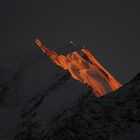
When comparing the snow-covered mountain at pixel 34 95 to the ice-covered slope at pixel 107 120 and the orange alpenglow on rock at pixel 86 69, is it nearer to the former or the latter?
the ice-covered slope at pixel 107 120

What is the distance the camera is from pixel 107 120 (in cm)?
3136

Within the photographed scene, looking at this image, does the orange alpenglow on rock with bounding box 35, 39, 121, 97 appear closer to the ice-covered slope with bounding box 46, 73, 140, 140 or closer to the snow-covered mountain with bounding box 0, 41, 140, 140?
the snow-covered mountain with bounding box 0, 41, 140, 140

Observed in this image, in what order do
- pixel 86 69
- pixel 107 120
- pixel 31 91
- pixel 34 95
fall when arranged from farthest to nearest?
pixel 86 69
pixel 31 91
pixel 34 95
pixel 107 120

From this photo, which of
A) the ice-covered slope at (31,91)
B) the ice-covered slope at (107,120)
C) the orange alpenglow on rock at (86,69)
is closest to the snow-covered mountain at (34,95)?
the ice-covered slope at (31,91)

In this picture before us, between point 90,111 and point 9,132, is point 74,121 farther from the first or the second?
point 9,132

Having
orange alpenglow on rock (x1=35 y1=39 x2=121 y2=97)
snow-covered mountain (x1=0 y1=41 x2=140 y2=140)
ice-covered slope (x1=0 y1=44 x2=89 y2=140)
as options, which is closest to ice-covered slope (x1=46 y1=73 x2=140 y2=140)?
snow-covered mountain (x1=0 y1=41 x2=140 y2=140)

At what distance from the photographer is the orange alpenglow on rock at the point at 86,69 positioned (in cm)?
11850

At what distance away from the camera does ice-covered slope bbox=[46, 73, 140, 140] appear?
3017 cm

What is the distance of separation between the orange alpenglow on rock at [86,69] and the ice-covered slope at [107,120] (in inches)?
3246

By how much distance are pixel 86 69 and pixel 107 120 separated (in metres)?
92.4

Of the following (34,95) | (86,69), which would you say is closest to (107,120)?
(34,95)

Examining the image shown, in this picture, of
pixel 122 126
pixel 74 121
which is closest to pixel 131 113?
pixel 122 126

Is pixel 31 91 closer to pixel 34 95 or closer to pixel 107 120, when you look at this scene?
pixel 34 95

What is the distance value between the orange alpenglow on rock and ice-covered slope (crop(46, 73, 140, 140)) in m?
82.4
